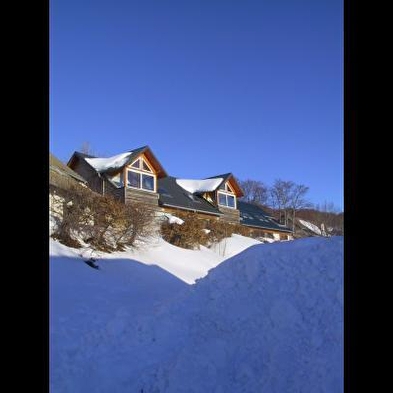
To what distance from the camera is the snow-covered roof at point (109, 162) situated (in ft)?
65.8

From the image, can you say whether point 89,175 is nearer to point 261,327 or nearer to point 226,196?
point 226,196

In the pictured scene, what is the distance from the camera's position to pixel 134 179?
20.5 meters

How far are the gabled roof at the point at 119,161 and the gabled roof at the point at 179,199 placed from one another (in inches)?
71.4

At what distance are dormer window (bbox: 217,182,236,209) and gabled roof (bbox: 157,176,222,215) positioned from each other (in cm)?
104

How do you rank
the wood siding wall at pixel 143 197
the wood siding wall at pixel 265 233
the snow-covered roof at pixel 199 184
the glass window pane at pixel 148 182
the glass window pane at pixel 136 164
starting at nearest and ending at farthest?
1. the wood siding wall at pixel 143 197
2. the glass window pane at pixel 136 164
3. the glass window pane at pixel 148 182
4. the snow-covered roof at pixel 199 184
5. the wood siding wall at pixel 265 233

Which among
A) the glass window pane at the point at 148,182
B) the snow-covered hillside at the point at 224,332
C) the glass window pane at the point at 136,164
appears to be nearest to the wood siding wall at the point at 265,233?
the glass window pane at the point at 148,182

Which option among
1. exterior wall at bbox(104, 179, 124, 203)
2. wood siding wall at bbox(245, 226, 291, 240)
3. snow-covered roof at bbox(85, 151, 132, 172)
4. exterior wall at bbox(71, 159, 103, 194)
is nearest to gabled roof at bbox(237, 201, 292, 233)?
wood siding wall at bbox(245, 226, 291, 240)

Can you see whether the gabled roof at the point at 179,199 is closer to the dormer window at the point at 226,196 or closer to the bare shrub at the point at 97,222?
the dormer window at the point at 226,196

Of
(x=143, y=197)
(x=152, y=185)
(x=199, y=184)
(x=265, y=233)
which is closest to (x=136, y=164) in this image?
(x=152, y=185)
